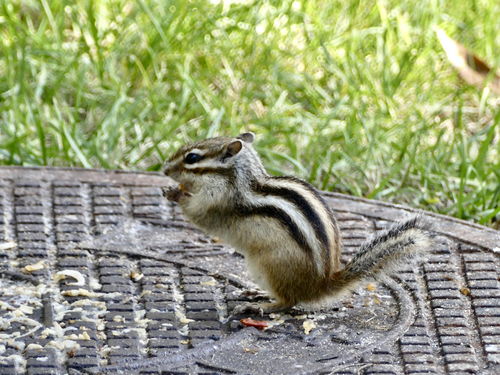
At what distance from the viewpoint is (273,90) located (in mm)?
7203

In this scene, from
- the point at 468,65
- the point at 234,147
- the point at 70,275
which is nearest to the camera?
the point at 234,147

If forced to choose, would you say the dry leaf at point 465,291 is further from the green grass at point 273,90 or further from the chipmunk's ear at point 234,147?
the green grass at point 273,90

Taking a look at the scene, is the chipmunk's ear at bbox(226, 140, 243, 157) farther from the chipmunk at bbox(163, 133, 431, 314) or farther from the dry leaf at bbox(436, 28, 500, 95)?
the dry leaf at bbox(436, 28, 500, 95)

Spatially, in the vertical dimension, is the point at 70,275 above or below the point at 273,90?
below

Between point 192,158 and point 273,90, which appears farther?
point 273,90

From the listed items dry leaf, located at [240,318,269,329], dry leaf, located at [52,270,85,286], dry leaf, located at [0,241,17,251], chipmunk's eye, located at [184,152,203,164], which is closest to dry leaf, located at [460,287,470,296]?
dry leaf, located at [240,318,269,329]

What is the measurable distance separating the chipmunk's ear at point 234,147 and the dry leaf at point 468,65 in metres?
3.33

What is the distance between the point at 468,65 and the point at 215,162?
11.7 ft

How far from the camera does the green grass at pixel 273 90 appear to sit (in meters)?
6.32

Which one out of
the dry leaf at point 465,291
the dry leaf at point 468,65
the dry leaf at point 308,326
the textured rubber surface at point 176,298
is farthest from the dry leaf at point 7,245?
the dry leaf at point 468,65

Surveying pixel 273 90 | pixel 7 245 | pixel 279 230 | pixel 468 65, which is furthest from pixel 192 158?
pixel 468 65

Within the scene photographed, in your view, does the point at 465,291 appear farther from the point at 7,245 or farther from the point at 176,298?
the point at 7,245

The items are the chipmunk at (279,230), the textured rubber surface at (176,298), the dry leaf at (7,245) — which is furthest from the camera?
the dry leaf at (7,245)

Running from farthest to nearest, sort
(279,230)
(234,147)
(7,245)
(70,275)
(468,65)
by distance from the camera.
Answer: (468,65) < (7,245) < (70,275) < (234,147) < (279,230)
